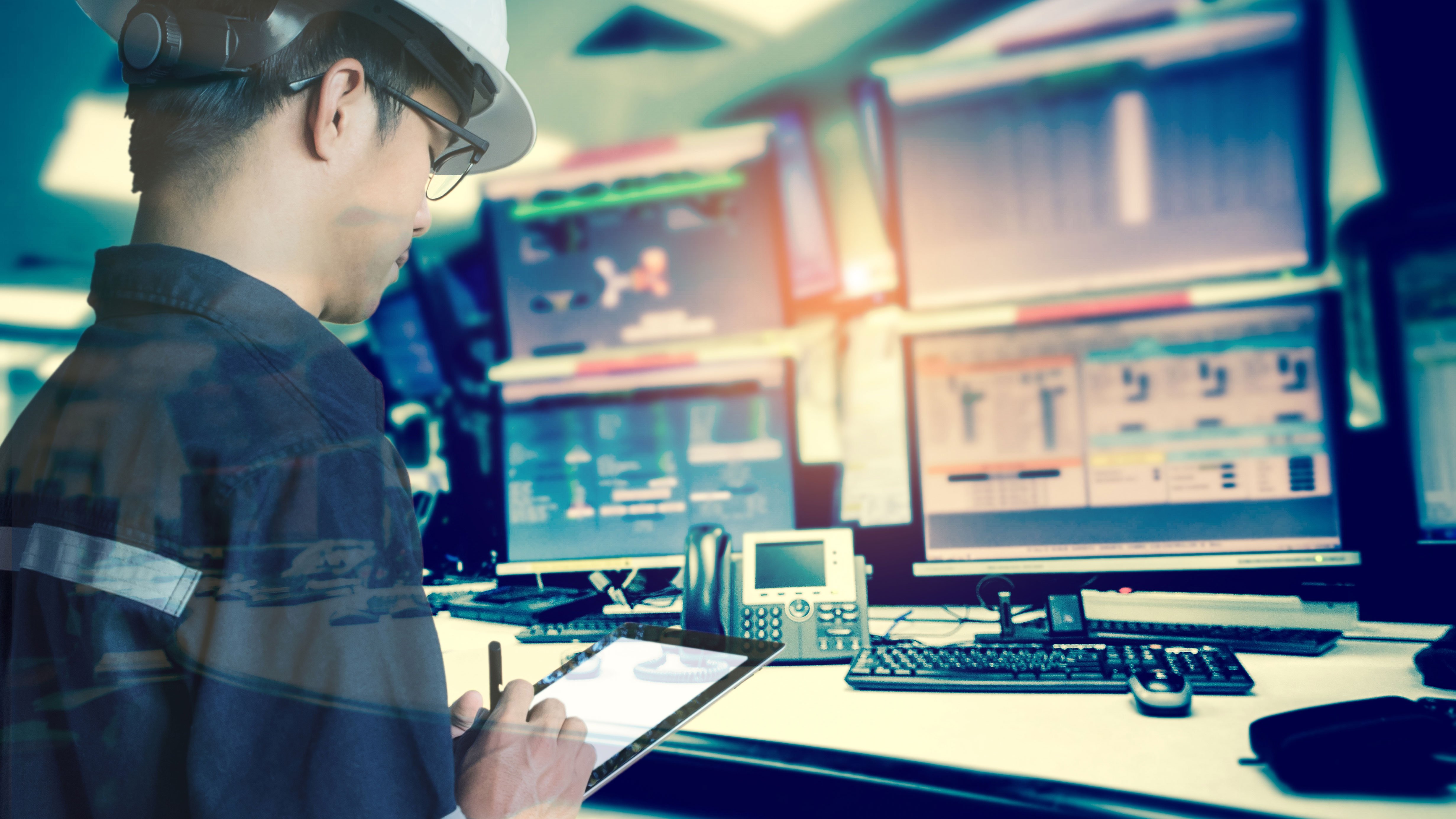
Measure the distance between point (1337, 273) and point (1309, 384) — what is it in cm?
18

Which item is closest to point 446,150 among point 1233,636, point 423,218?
point 423,218

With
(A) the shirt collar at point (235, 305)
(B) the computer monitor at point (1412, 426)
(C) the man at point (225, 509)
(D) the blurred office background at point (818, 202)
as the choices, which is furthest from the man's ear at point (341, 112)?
(B) the computer monitor at point (1412, 426)

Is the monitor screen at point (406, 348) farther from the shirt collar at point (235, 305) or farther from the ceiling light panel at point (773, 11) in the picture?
the shirt collar at point (235, 305)

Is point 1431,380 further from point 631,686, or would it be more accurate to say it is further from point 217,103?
point 217,103

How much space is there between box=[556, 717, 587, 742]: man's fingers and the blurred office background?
802mm

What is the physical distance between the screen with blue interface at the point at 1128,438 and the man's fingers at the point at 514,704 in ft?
2.68

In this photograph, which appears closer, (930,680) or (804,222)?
(930,680)

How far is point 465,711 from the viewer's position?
75 cm

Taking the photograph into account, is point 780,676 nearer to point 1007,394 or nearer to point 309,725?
point 1007,394

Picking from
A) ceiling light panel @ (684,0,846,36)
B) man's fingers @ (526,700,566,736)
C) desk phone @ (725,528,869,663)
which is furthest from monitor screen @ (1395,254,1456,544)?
man's fingers @ (526,700,566,736)

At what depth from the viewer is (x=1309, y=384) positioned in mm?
1188

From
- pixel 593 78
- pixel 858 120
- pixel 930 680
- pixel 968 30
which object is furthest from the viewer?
pixel 593 78

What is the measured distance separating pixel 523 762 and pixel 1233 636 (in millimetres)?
988

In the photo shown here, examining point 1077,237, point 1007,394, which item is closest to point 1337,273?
point 1077,237
